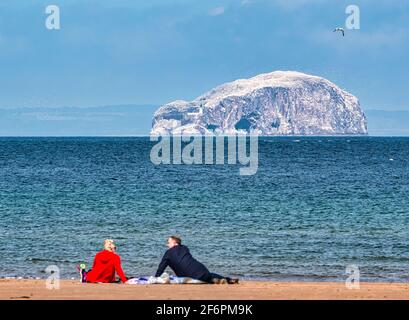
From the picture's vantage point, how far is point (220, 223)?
3962 centimetres

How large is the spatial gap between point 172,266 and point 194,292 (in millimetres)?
1836

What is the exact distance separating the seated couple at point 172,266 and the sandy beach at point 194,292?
0.41 meters

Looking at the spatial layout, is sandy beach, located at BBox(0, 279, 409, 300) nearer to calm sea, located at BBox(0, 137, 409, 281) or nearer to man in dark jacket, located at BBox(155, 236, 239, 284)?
man in dark jacket, located at BBox(155, 236, 239, 284)

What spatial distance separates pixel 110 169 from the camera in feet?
295

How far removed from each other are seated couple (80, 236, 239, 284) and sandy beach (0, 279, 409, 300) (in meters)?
0.41

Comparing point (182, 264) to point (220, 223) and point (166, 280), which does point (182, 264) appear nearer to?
point (166, 280)

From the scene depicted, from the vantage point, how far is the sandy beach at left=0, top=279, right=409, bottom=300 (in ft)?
60.1

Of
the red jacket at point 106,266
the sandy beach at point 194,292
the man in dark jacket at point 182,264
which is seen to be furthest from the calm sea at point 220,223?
the man in dark jacket at point 182,264

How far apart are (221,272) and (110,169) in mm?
63917

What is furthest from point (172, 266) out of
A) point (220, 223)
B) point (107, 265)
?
point (220, 223)

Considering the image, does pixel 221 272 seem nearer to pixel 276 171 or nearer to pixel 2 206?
pixel 2 206

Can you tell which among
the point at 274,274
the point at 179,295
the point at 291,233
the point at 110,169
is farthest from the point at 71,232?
the point at 110,169

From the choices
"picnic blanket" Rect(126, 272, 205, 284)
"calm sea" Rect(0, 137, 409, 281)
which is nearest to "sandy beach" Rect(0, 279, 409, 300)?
"picnic blanket" Rect(126, 272, 205, 284)

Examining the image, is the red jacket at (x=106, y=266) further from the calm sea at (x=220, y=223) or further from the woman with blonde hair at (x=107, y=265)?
the calm sea at (x=220, y=223)
